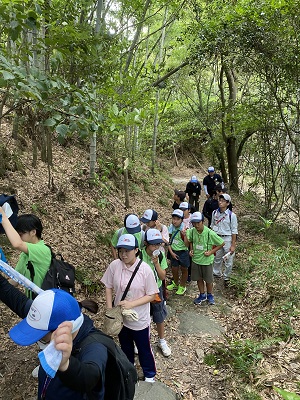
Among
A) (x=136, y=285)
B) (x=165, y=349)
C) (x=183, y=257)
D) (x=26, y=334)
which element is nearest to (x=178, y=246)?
(x=183, y=257)

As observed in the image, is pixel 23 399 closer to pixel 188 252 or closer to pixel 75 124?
pixel 75 124

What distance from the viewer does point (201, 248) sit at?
597 centimetres

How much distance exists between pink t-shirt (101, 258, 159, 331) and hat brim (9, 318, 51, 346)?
179 cm

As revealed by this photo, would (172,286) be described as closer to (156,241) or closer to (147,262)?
(147,262)

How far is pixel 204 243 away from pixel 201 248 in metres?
0.12

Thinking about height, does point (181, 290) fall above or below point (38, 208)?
below

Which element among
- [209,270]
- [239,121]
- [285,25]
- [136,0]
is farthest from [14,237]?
[239,121]

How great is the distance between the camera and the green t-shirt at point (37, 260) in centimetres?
298

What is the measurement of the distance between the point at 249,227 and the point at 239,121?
4.21 meters

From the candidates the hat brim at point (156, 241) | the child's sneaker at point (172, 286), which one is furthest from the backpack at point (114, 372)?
the child's sneaker at point (172, 286)

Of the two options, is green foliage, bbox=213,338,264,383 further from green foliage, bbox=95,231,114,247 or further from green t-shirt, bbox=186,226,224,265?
green foliage, bbox=95,231,114,247

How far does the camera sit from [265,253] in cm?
820

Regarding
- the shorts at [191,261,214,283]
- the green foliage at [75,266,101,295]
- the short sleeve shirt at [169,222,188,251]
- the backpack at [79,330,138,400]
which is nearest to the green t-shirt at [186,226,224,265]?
the shorts at [191,261,214,283]

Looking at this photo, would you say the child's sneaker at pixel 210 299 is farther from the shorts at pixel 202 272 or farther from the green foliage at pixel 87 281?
the green foliage at pixel 87 281
